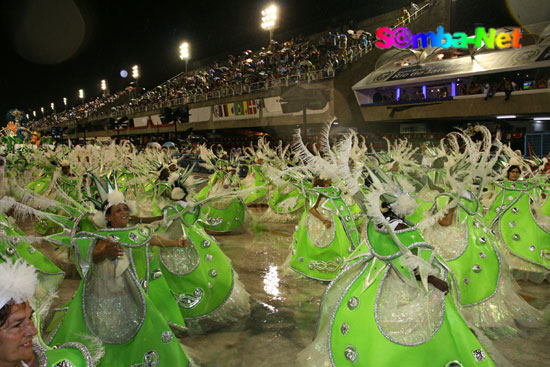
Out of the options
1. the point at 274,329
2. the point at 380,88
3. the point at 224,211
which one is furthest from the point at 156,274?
the point at 380,88

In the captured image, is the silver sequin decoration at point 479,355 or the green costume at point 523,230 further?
the green costume at point 523,230

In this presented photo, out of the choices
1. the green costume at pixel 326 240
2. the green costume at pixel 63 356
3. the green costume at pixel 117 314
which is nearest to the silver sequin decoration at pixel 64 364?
the green costume at pixel 63 356

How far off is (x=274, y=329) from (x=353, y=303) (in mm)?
1743

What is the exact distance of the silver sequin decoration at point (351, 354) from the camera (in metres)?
2.96

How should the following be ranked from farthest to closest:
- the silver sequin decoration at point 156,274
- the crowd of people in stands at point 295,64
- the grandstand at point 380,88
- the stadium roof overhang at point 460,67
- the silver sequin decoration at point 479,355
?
the crowd of people in stands at point 295,64 → the grandstand at point 380,88 → the stadium roof overhang at point 460,67 → the silver sequin decoration at point 156,274 → the silver sequin decoration at point 479,355

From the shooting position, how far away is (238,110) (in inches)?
1068

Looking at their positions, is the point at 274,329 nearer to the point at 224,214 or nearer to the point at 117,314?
the point at 117,314

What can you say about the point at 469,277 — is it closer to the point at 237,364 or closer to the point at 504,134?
the point at 237,364

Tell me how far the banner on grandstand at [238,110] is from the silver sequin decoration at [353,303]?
2276 centimetres

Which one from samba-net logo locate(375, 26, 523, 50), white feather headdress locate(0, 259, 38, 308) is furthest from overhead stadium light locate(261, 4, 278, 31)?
white feather headdress locate(0, 259, 38, 308)

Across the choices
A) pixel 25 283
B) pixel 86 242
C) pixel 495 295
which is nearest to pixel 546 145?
pixel 495 295

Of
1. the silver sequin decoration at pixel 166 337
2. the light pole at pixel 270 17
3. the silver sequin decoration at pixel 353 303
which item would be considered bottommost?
the silver sequin decoration at pixel 166 337

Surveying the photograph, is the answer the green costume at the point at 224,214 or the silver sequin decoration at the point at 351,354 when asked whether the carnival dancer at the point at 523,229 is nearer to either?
the silver sequin decoration at the point at 351,354

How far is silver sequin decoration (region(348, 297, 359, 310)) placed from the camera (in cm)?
310
